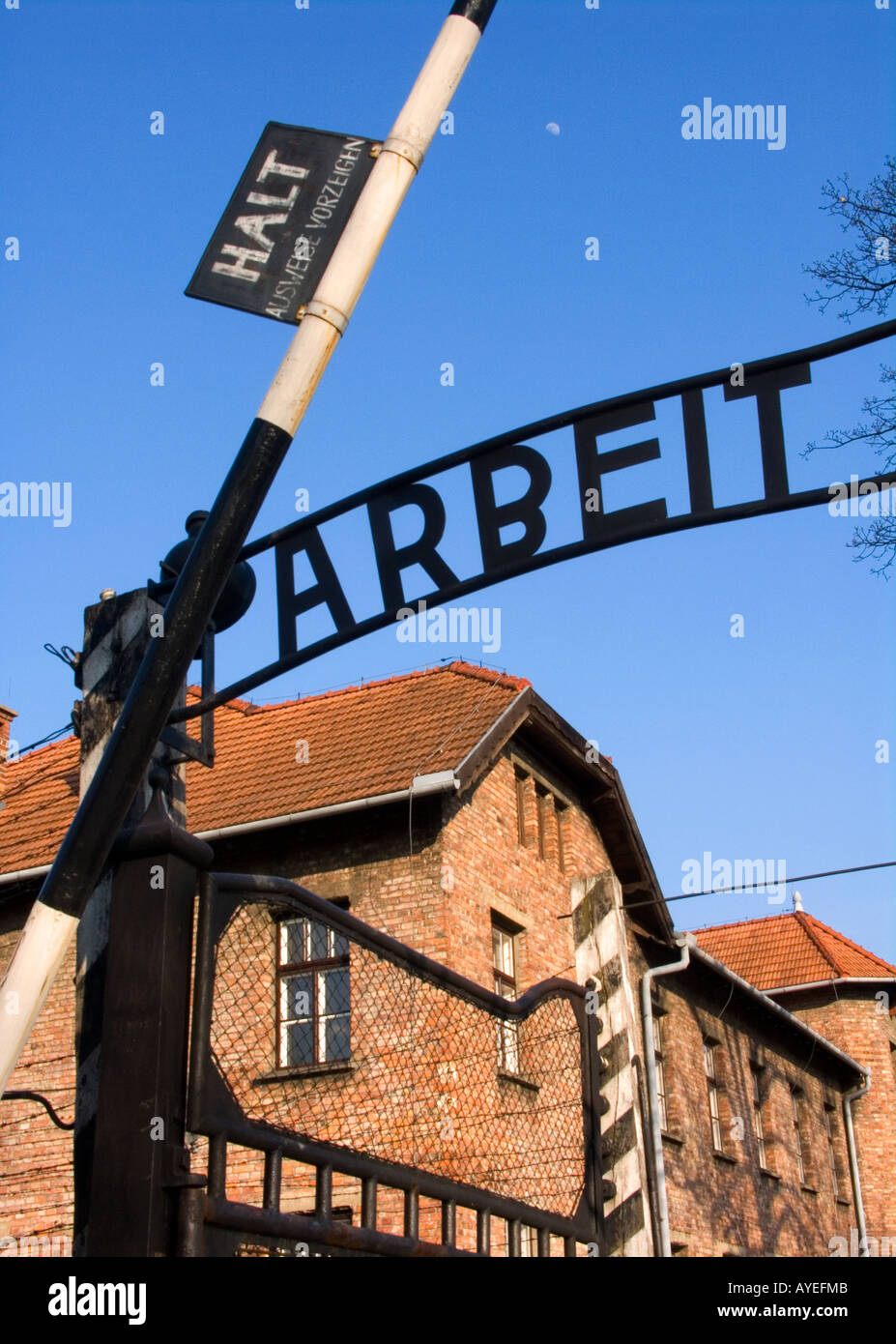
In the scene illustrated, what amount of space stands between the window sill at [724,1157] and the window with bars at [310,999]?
9620mm

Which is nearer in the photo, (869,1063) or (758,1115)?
(758,1115)

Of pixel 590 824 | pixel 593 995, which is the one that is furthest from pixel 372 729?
pixel 593 995

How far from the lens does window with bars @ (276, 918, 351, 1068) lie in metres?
14.3

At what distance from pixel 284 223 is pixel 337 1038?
11.3 metres

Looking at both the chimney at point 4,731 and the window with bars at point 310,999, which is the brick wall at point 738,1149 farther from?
the chimney at point 4,731

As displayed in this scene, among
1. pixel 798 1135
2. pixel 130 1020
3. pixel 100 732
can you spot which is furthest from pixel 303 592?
pixel 798 1135

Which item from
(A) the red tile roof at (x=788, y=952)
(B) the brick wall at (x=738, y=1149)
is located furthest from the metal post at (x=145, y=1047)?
(A) the red tile roof at (x=788, y=952)

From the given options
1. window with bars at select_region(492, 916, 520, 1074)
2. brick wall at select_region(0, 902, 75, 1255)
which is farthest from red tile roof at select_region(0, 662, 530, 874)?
window with bars at select_region(492, 916, 520, 1074)

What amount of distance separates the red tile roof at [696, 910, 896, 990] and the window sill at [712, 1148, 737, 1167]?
9.13 meters

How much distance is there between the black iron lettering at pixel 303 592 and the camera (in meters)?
4.70

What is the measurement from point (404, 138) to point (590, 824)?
16.7 metres

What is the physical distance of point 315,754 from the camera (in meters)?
17.1

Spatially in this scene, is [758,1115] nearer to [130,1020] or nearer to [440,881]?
[440,881]
